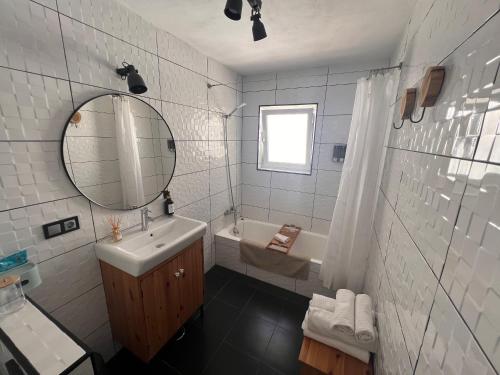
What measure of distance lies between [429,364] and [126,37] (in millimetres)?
2122

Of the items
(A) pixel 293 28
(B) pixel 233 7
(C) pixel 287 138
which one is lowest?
(C) pixel 287 138

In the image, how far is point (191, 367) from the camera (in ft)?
4.73

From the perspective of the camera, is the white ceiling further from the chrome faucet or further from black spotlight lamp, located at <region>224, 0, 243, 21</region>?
the chrome faucet

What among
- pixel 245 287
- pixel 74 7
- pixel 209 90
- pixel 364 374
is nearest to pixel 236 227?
pixel 245 287

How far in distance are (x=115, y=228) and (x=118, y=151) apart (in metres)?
0.52

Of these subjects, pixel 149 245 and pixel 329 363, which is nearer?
pixel 329 363

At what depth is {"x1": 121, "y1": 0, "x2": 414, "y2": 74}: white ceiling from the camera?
124 cm

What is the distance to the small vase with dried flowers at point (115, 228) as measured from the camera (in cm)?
135

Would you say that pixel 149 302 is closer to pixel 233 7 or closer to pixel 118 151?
pixel 118 151

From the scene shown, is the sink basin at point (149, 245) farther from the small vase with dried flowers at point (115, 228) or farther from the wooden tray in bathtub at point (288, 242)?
the wooden tray in bathtub at point (288, 242)

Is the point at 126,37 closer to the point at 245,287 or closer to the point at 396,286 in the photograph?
the point at 396,286

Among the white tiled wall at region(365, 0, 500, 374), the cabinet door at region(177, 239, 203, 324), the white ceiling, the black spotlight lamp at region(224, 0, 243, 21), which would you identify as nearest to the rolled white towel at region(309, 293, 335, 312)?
the white tiled wall at region(365, 0, 500, 374)

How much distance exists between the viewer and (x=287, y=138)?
2.62 meters

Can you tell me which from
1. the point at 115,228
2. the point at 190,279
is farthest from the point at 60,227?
the point at 190,279
